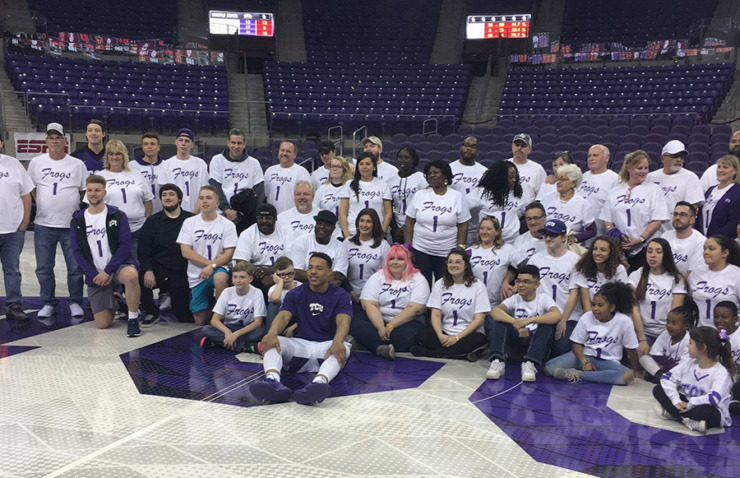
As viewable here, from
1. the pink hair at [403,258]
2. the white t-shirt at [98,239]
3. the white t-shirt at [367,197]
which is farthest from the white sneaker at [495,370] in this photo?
the white t-shirt at [98,239]

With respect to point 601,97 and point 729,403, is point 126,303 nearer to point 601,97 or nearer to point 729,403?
point 729,403

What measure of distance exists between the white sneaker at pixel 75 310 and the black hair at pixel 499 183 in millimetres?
3910

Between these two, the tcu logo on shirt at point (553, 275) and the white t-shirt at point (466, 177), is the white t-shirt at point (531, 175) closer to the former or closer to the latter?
the white t-shirt at point (466, 177)

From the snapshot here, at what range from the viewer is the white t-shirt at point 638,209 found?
5.37 meters

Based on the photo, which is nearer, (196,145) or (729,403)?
(729,403)

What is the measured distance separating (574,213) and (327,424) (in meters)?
3.03

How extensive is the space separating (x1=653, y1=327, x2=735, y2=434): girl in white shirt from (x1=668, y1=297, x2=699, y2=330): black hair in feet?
1.82

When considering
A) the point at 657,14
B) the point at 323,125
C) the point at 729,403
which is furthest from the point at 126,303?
the point at 657,14

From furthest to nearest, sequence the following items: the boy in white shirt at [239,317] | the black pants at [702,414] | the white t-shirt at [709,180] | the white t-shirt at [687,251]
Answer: the white t-shirt at [709,180] → the boy in white shirt at [239,317] → the white t-shirt at [687,251] → the black pants at [702,414]

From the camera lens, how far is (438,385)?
4.32 metres

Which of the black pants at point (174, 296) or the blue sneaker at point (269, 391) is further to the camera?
the black pants at point (174, 296)

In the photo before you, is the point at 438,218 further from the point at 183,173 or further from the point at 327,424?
the point at 183,173

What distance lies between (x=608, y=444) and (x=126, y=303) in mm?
4394

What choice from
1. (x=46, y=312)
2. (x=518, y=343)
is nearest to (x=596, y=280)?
(x=518, y=343)
